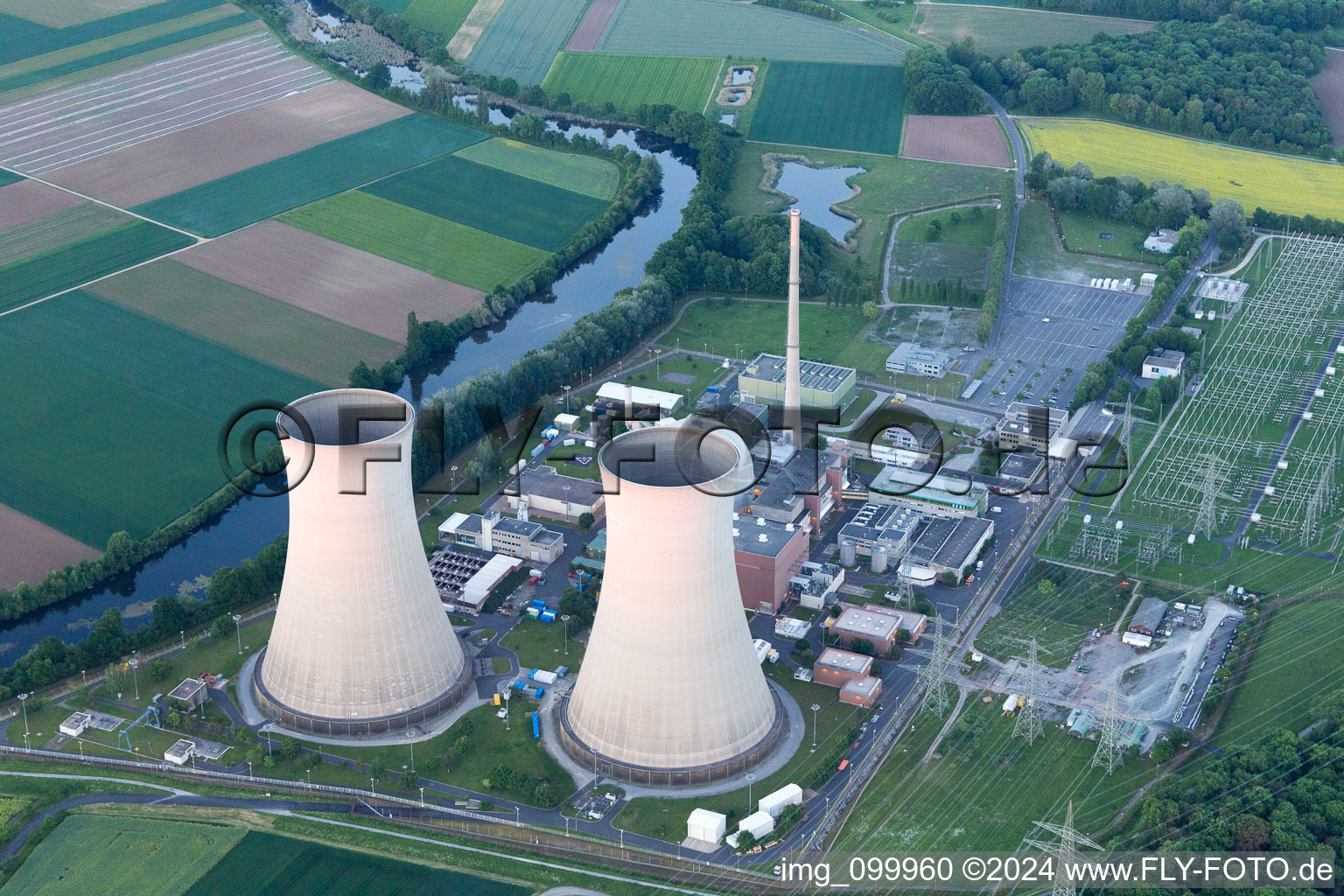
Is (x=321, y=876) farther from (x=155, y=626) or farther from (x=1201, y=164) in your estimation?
(x=1201, y=164)

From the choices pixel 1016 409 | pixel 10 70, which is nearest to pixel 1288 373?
pixel 1016 409

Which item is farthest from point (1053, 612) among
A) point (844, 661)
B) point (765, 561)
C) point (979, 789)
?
point (979, 789)

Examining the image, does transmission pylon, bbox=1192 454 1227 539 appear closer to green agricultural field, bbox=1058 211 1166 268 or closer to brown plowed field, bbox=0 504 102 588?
green agricultural field, bbox=1058 211 1166 268

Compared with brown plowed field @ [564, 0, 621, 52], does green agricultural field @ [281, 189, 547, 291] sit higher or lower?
lower

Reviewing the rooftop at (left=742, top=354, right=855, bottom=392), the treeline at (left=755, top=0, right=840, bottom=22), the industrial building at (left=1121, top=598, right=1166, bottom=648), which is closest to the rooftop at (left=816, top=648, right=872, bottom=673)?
the industrial building at (left=1121, top=598, right=1166, bottom=648)

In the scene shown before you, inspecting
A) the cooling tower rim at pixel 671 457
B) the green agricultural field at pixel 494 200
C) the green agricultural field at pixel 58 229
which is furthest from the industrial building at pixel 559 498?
the green agricultural field at pixel 58 229
